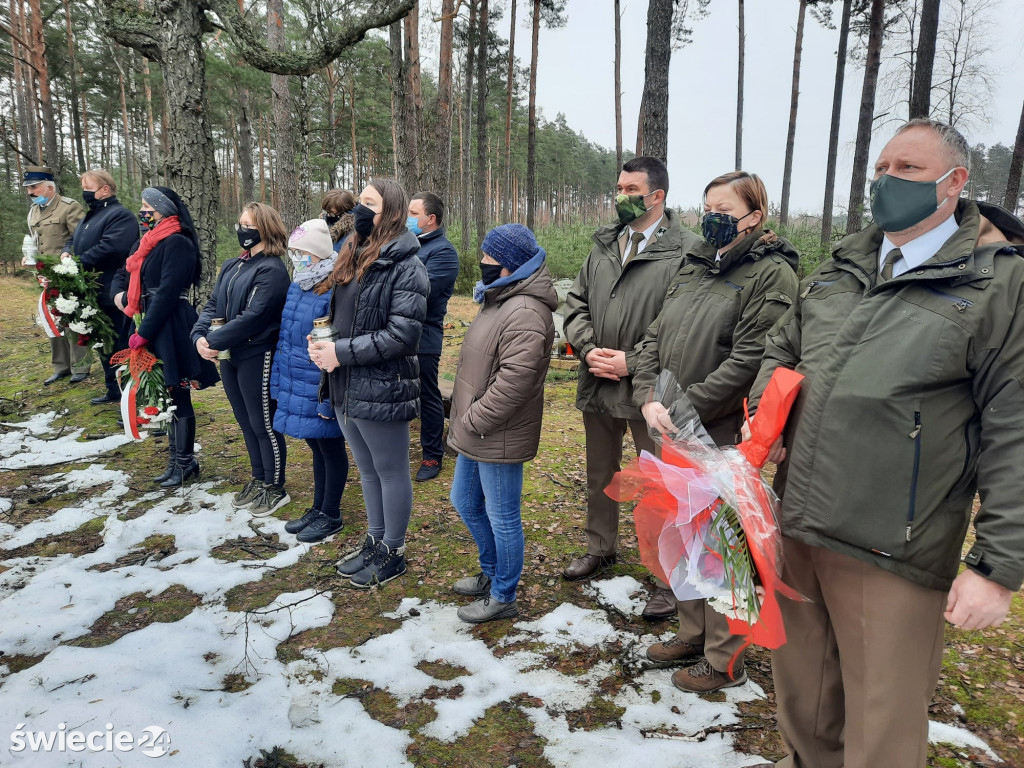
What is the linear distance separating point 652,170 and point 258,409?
10.7 ft

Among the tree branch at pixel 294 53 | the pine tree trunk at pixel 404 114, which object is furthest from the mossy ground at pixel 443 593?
the pine tree trunk at pixel 404 114

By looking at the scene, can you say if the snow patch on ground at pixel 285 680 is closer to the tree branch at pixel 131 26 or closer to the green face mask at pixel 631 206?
the green face mask at pixel 631 206

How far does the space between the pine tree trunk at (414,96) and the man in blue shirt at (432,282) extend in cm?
654

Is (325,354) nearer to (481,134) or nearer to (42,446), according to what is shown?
(42,446)

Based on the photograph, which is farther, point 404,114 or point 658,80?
point 404,114

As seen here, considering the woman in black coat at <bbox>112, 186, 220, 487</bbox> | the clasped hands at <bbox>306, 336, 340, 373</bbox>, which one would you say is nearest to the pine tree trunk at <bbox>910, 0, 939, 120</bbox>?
the clasped hands at <bbox>306, 336, 340, 373</bbox>

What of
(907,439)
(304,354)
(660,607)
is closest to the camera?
(907,439)

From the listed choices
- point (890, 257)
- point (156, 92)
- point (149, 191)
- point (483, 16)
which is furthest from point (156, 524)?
point (156, 92)

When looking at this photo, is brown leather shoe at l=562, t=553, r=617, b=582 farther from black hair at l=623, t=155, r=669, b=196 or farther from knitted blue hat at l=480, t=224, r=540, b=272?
black hair at l=623, t=155, r=669, b=196

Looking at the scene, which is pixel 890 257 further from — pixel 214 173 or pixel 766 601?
pixel 214 173

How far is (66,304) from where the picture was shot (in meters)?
5.83

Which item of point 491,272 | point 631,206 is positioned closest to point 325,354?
point 491,272

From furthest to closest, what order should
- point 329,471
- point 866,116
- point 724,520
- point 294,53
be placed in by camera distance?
point 866,116 → point 294,53 → point 329,471 → point 724,520

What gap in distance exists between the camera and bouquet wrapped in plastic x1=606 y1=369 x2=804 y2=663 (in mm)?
1871
